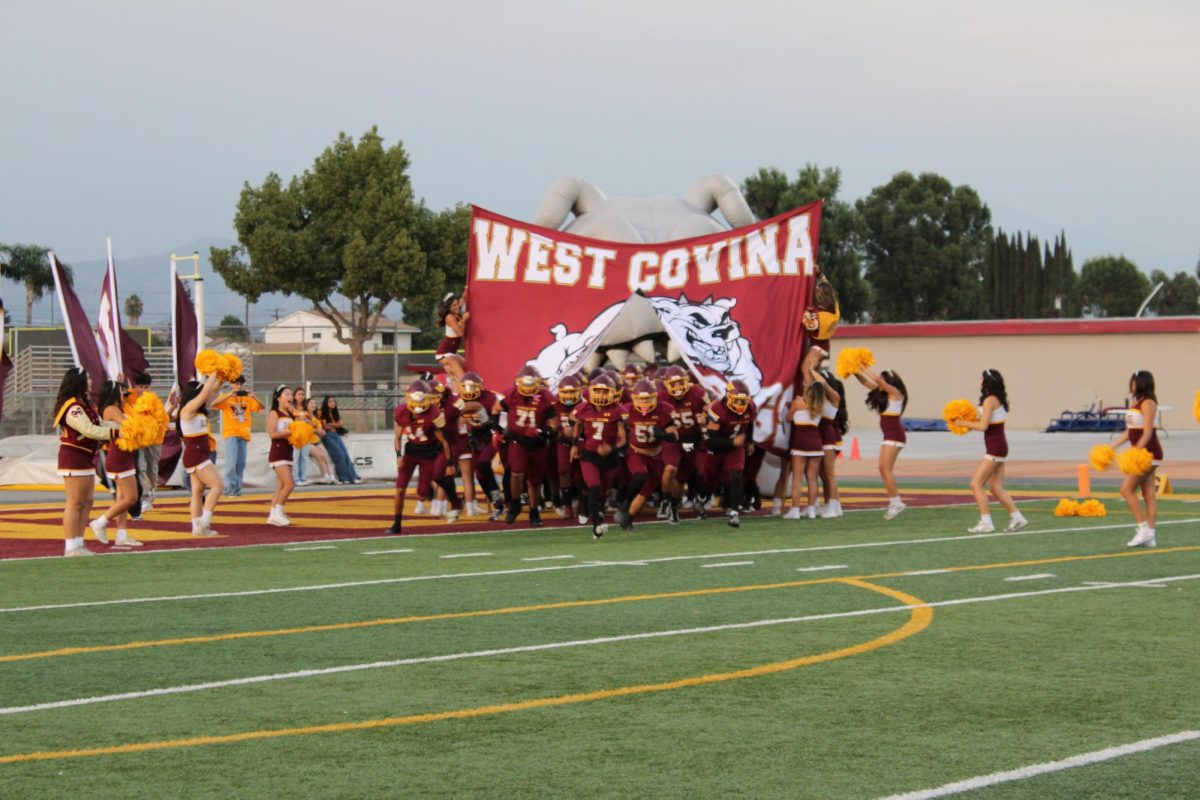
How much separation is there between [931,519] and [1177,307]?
10576 cm

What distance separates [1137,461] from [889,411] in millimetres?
3805

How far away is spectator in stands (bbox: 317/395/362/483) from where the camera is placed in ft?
83.8

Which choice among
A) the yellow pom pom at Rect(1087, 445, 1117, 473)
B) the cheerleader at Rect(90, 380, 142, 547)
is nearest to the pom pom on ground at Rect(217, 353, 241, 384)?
the cheerleader at Rect(90, 380, 142, 547)

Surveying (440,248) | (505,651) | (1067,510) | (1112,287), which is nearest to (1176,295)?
(1112,287)

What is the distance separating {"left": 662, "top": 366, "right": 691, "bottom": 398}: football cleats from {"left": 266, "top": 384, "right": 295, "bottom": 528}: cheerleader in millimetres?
3996

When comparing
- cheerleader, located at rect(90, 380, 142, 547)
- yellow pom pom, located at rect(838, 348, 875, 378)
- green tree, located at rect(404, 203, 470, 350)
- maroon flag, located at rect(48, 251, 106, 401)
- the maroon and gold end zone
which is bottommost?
the maroon and gold end zone

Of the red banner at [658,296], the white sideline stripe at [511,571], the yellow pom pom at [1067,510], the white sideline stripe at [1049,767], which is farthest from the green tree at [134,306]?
the white sideline stripe at [1049,767]

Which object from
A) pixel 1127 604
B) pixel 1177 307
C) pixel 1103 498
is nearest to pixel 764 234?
pixel 1103 498

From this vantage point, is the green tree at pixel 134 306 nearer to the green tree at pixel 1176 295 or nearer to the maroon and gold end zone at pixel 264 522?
the green tree at pixel 1176 295

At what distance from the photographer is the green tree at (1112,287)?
340 feet

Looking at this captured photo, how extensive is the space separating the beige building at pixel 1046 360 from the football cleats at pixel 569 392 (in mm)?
34017

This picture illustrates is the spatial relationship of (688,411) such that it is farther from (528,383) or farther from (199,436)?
(199,436)

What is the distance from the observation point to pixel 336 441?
1034 inches

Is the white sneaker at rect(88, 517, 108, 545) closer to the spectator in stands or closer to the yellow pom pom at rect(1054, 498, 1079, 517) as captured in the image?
the yellow pom pom at rect(1054, 498, 1079, 517)
